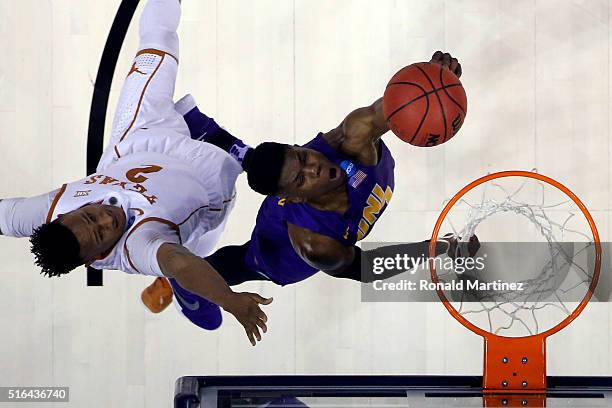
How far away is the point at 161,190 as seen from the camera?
102 inches

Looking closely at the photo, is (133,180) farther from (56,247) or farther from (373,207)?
(373,207)

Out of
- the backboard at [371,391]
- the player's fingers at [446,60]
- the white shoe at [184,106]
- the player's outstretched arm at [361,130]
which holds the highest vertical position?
the player's fingers at [446,60]

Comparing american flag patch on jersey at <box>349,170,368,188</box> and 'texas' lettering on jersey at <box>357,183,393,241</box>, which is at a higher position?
american flag patch on jersey at <box>349,170,368,188</box>

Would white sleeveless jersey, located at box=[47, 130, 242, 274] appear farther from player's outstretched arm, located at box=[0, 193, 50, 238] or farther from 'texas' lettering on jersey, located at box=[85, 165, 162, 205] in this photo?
player's outstretched arm, located at box=[0, 193, 50, 238]

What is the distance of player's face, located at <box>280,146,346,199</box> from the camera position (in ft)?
8.70

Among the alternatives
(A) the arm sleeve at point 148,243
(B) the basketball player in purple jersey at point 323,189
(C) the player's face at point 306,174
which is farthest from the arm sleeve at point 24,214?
(C) the player's face at point 306,174

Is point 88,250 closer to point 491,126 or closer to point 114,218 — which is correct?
point 114,218

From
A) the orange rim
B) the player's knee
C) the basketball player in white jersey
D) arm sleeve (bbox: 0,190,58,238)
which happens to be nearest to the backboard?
the orange rim

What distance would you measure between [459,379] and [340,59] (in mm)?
1709

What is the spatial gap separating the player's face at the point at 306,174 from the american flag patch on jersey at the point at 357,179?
5 centimetres

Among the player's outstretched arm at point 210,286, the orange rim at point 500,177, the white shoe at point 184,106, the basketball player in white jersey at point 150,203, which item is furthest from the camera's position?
the white shoe at point 184,106

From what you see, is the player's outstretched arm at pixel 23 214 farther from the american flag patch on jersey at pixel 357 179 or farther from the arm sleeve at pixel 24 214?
the american flag patch on jersey at pixel 357 179

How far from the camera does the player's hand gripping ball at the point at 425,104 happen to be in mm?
2578
